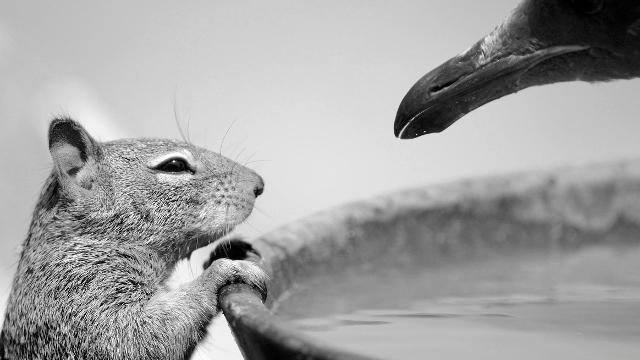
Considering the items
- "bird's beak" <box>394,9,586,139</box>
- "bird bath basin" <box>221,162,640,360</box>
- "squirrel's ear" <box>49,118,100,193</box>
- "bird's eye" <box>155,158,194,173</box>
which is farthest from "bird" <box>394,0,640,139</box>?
"squirrel's ear" <box>49,118,100,193</box>

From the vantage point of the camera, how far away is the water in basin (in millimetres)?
1120

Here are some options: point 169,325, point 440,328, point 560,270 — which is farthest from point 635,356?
point 169,325

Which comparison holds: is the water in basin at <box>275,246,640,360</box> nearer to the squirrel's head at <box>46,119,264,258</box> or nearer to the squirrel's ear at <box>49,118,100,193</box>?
the squirrel's head at <box>46,119,264,258</box>

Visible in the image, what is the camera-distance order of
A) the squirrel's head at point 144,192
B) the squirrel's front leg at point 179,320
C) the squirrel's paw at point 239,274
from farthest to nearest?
1. the squirrel's head at point 144,192
2. the squirrel's front leg at point 179,320
3. the squirrel's paw at point 239,274

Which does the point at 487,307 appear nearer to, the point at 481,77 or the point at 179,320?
the point at 481,77

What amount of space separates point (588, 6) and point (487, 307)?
416 millimetres

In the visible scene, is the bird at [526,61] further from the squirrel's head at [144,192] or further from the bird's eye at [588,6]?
the squirrel's head at [144,192]

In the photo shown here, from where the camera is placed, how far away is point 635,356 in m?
1.09

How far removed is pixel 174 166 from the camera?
1357 millimetres

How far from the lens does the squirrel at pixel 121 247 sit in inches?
46.3

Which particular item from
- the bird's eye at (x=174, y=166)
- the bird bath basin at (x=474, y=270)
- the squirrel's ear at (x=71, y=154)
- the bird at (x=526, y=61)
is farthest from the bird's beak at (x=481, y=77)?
the squirrel's ear at (x=71, y=154)

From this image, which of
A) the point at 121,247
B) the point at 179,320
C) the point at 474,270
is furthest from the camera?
the point at 474,270

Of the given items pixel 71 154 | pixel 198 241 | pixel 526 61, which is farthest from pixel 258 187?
pixel 526 61

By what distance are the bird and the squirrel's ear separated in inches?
16.9
